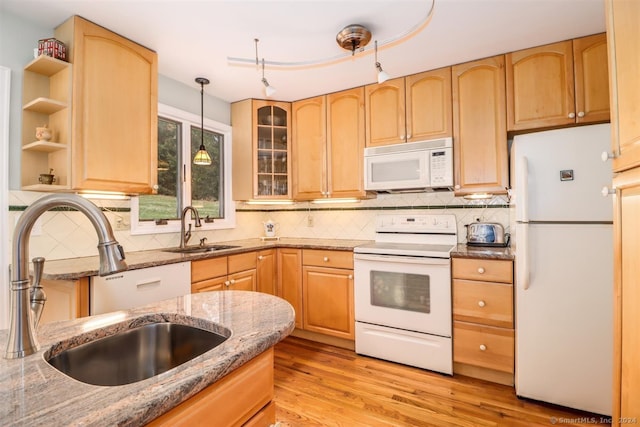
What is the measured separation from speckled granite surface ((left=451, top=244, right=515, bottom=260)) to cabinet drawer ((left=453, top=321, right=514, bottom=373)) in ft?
1.62

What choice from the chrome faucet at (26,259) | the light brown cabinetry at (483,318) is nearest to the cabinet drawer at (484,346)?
the light brown cabinetry at (483,318)

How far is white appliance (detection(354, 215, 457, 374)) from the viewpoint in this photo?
7.59 ft

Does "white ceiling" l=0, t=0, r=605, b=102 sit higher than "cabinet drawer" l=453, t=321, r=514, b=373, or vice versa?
"white ceiling" l=0, t=0, r=605, b=102

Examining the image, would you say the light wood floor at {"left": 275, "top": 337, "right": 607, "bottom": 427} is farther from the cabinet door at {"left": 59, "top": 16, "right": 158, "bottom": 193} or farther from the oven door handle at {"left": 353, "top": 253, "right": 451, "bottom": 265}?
the cabinet door at {"left": 59, "top": 16, "right": 158, "bottom": 193}

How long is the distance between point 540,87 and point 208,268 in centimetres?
278

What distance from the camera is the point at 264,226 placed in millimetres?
3607

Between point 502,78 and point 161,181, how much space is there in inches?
114

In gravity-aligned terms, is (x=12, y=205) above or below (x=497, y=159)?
below

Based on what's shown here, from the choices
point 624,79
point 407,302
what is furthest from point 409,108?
point 624,79

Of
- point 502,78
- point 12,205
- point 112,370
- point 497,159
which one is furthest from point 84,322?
point 502,78

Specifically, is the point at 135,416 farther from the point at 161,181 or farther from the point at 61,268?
the point at 161,181

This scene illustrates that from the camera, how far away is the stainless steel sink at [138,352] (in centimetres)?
80

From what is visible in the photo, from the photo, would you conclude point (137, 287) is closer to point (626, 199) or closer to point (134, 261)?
point (134, 261)

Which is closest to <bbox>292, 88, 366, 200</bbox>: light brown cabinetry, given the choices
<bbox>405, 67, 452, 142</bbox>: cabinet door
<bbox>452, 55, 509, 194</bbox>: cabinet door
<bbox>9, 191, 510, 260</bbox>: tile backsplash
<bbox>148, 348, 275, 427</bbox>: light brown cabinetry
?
<bbox>9, 191, 510, 260</bbox>: tile backsplash
